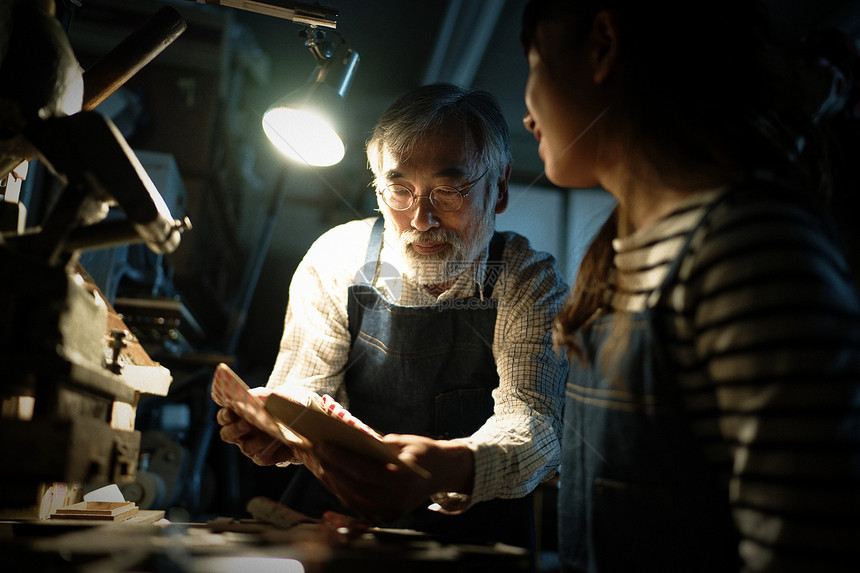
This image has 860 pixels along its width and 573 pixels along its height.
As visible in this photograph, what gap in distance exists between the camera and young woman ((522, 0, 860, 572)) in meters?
0.73

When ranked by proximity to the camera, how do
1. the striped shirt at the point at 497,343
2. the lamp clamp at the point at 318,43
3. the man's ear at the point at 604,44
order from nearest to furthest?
the man's ear at the point at 604,44, the striped shirt at the point at 497,343, the lamp clamp at the point at 318,43

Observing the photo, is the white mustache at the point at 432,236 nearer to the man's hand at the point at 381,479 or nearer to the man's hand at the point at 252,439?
the man's hand at the point at 252,439

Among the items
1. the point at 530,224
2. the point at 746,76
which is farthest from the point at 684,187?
the point at 530,224

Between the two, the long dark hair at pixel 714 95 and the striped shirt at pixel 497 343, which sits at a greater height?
the long dark hair at pixel 714 95

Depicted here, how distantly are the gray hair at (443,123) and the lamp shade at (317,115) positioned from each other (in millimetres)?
150

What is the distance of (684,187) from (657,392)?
0.35 m

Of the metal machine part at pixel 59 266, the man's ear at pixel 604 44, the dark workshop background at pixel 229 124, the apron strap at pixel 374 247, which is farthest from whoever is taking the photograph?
the dark workshop background at pixel 229 124

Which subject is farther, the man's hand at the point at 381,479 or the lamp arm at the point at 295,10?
the lamp arm at the point at 295,10

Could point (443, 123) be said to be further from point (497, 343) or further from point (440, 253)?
point (497, 343)

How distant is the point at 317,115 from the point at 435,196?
456 millimetres

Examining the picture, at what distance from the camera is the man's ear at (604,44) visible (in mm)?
1111

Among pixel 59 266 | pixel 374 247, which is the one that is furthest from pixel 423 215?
pixel 59 266

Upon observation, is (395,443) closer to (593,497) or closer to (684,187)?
(593,497)

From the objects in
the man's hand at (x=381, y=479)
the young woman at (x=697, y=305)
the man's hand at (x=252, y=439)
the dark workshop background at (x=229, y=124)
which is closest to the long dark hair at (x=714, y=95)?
the young woman at (x=697, y=305)
